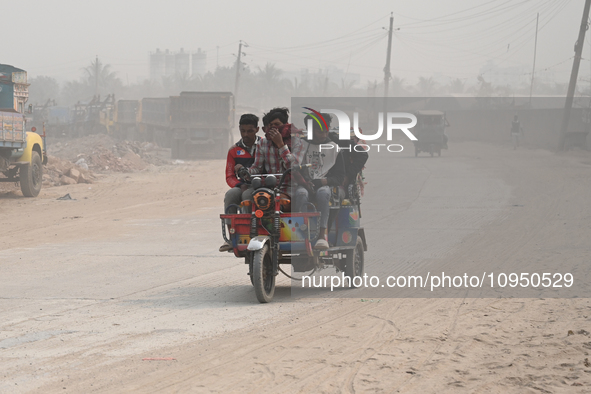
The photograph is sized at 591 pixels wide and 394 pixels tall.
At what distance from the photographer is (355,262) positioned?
862cm

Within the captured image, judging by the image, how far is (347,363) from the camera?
5.17 m

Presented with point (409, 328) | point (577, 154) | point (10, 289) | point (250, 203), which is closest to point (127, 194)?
point (10, 289)

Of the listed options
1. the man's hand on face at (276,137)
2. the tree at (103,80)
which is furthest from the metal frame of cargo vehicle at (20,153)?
the tree at (103,80)

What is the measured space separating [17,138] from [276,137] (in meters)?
13.7

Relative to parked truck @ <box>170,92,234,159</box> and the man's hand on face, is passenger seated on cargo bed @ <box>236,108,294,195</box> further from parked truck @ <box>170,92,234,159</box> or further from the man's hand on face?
parked truck @ <box>170,92,234,159</box>

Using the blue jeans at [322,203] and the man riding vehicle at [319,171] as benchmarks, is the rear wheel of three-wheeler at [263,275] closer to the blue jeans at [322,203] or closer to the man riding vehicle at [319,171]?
the man riding vehicle at [319,171]

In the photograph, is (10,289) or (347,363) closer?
(347,363)

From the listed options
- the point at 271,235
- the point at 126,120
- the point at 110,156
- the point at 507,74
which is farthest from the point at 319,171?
the point at 507,74

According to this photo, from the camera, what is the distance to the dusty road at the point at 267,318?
4.89m

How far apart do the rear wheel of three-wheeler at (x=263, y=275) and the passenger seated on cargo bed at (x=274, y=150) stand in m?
0.74

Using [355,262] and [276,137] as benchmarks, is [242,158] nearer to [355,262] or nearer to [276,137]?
[276,137]

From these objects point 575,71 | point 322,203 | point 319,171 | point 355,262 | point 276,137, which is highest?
point 575,71

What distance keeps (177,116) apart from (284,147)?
29.5m

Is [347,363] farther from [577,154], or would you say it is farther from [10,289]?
[577,154]
